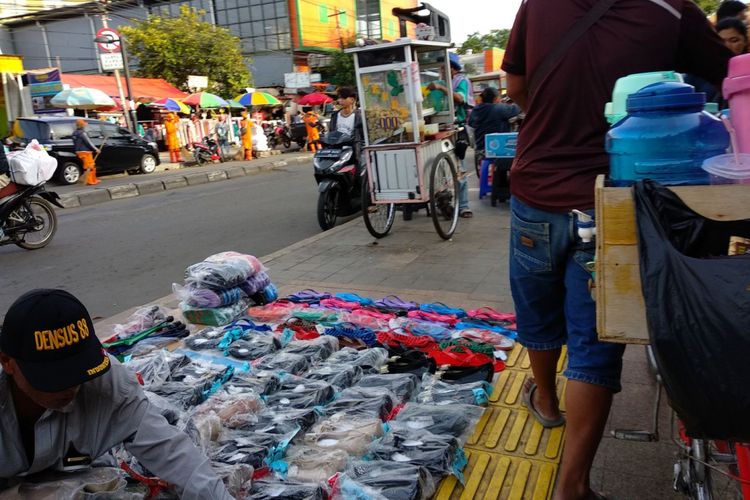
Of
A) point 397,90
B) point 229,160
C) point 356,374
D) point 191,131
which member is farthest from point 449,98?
point 191,131

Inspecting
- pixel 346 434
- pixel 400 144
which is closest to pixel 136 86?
pixel 400 144

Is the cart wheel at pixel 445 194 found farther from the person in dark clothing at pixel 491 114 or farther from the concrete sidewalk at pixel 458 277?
the person in dark clothing at pixel 491 114

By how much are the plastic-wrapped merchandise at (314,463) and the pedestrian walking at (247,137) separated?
19.4 meters

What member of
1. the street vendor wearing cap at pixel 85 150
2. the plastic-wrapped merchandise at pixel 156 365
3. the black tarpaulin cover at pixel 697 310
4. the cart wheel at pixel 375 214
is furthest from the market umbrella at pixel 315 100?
the black tarpaulin cover at pixel 697 310

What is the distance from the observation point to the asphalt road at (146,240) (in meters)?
5.75

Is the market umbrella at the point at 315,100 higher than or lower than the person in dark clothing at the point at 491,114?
higher

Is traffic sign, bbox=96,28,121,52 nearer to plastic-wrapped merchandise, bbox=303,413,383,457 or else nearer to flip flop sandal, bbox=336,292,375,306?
flip flop sandal, bbox=336,292,375,306

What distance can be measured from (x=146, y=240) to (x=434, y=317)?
5280mm

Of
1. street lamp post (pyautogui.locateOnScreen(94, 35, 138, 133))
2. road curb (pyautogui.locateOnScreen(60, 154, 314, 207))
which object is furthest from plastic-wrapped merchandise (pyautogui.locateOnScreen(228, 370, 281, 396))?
street lamp post (pyautogui.locateOnScreen(94, 35, 138, 133))

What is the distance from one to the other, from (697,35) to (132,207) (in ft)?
36.3

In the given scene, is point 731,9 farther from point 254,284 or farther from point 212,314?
point 212,314

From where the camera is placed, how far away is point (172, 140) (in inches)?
795

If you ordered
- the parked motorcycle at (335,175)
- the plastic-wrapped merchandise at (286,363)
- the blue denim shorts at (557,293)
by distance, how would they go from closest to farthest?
the blue denim shorts at (557,293)
the plastic-wrapped merchandise at (286,363)
the parked motorcycle at (335,175)

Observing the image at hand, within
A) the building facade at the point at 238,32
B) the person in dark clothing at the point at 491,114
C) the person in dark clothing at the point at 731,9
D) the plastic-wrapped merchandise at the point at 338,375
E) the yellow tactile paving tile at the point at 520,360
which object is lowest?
the yellow tactile paving tile at the point at 520,360
